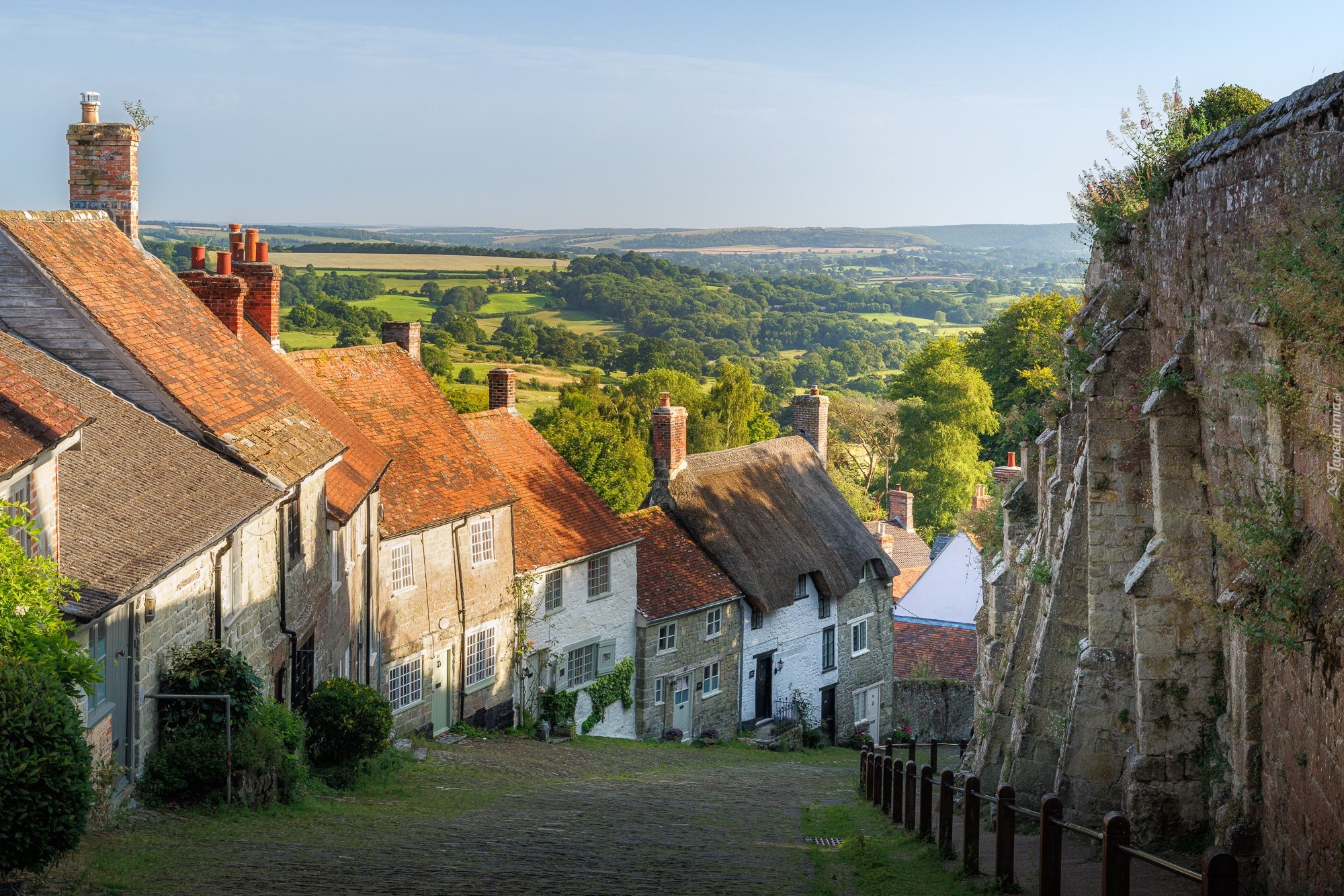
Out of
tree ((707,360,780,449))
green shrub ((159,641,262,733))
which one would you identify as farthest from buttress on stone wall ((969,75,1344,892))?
tree ((707,360,780,449))

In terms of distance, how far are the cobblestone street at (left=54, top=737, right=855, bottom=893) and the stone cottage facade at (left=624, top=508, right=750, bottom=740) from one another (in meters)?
10.9

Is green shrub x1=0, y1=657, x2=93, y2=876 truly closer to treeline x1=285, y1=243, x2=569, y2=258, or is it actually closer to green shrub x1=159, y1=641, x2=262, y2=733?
green shrub x1=159, y1=641, x2=262, y2=733

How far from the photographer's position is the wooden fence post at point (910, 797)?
12.9m

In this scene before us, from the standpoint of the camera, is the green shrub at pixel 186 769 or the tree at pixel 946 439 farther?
the tree at pixel 946 439

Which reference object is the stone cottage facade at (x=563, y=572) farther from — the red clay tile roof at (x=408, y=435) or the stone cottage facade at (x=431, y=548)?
the red clay tile roof at (x=408, y=435)

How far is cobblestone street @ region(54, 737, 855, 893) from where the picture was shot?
31.3 ft

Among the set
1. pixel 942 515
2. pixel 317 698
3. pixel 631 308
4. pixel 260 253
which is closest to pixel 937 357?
pixel 942 515

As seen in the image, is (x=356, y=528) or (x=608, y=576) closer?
(x=356, y=528)

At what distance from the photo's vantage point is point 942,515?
63.5 metres

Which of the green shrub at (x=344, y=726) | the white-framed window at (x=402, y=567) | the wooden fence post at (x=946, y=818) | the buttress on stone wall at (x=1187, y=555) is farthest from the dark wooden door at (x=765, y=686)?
the wooden fence post at (x=946, y=818)

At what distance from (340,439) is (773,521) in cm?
1677

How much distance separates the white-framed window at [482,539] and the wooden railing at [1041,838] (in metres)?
13.3

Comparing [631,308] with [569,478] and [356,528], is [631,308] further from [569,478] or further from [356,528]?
[356,528]

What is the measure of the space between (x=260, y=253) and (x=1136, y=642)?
1815 centimetres
